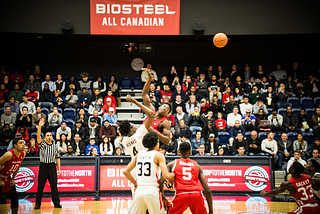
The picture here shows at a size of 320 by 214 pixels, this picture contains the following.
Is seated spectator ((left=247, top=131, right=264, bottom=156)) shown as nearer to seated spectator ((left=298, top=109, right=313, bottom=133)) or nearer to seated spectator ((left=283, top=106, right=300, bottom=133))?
seated spectator ((left=283, top=106, right=300, bottom=133))

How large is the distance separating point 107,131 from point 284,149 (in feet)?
21.8

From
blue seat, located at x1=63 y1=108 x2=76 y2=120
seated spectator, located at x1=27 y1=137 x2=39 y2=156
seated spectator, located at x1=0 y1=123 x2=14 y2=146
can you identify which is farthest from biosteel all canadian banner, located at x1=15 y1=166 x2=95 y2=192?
blue seat, located at x1=63 y1=108 x2=76 y2=120

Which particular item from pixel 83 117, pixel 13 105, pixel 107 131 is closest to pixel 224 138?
pixel 107 131

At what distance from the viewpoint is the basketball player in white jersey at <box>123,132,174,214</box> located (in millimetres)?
4723

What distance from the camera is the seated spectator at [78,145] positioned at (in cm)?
1200

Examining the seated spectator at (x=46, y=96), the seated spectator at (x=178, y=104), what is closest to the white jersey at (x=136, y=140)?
the seated spectator at (x=178, y=104)

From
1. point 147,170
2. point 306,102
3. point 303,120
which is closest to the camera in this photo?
point 147,170

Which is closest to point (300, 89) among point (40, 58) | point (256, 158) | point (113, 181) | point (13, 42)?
point (256, 158)

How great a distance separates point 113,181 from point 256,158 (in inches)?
186

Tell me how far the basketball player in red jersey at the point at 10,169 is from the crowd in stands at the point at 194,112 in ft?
13.3

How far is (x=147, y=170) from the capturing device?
15.8 ft

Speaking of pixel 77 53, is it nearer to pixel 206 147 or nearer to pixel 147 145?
pixel 206 147

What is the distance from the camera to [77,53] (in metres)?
18.2

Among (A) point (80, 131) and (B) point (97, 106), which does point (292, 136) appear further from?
(A) point (80, 131)
